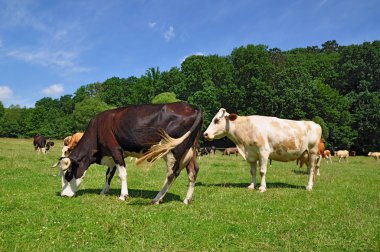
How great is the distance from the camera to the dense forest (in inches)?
2285

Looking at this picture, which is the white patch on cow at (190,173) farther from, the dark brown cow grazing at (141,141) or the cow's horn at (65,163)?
the cow's horn at (65,163)

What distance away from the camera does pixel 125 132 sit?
1007 centimetres

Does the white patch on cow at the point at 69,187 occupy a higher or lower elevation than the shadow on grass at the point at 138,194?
higher

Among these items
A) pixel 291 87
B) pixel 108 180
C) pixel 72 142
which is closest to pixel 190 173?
pixel 108 180

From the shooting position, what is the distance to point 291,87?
6009 cm

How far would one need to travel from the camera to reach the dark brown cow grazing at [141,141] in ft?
30.5

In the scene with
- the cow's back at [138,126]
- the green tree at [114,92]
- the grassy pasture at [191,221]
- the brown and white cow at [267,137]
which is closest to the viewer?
the grassy pasture at [191,221]

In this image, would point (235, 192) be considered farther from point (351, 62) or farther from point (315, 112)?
point (351, 62)

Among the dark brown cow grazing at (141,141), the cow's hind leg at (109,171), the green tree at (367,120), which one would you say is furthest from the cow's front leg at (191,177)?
the green tree at (367,120)

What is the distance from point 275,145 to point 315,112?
1940 inches

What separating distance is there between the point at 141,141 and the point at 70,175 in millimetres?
2420

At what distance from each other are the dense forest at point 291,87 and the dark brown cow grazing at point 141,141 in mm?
39873

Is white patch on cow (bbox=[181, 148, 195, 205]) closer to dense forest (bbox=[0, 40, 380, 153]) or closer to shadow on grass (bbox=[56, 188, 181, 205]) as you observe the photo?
shadow on grass (bbox=[56, 188, 181, 205])

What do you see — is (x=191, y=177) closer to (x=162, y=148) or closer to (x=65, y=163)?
(x=162, y=148)
